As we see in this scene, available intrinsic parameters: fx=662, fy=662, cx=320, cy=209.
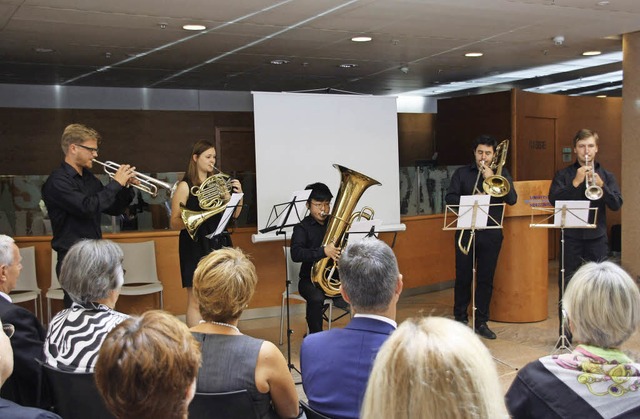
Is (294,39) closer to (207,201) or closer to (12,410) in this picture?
(207,201)

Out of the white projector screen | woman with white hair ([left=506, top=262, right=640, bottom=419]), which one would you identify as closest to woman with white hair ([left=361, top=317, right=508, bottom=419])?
woman with white hair ([left=506, top=262, right=640, bottom=419])

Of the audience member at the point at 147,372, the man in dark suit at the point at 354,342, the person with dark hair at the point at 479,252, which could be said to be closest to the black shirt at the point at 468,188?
the person with dark hair at the point at 479,252

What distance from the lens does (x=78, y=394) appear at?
2270 millimetres

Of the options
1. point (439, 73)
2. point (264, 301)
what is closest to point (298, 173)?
point (264, 301)

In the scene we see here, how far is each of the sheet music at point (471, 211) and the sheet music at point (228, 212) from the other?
5.21 feet

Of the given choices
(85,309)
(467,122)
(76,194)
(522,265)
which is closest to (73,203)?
(76,194)

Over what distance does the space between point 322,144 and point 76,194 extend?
102 inches

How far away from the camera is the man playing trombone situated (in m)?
3.90

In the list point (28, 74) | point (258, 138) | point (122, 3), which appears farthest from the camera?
point (28, 74)

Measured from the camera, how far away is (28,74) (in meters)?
8.62

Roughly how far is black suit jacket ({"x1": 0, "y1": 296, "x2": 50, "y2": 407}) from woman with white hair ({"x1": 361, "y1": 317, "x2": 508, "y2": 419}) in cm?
177

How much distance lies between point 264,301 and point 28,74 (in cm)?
477

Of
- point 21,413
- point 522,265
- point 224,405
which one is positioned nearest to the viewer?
point 21,413

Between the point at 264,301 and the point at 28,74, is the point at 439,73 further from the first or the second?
the point at 28,74
